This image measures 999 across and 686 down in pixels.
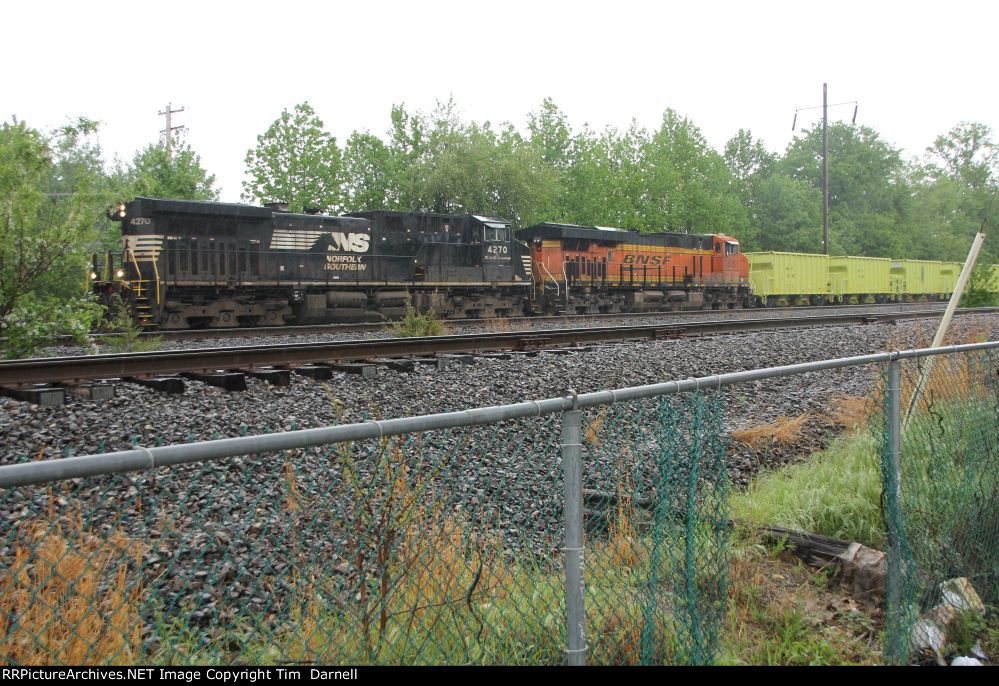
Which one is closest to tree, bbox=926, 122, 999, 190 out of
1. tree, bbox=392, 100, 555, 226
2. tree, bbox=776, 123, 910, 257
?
tree, bbox=776, 123, 910, 257

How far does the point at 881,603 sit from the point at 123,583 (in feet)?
12.7

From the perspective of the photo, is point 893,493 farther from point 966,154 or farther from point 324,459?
point 966,154

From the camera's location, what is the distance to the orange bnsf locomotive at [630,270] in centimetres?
2688

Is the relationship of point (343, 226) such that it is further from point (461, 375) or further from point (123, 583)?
point (123, 583)

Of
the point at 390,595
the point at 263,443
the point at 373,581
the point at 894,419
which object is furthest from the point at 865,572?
the point at 263,443

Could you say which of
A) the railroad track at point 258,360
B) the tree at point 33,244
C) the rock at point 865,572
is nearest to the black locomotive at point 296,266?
the tree at point 33,244

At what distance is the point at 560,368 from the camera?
1008cm

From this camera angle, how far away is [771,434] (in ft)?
23.6

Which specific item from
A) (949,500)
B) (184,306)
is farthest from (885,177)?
(949,500)

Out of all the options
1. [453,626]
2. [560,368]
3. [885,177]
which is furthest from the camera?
[885,177]

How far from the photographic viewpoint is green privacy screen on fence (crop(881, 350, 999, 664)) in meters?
3.85

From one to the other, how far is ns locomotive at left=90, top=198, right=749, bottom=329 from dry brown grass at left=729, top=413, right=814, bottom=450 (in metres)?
14.0

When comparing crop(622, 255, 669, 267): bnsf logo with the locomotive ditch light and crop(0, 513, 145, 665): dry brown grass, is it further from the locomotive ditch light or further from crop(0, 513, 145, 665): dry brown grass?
crop(0, 513, 145, 665): dry brown grass

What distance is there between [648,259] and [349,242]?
13.4 meters
